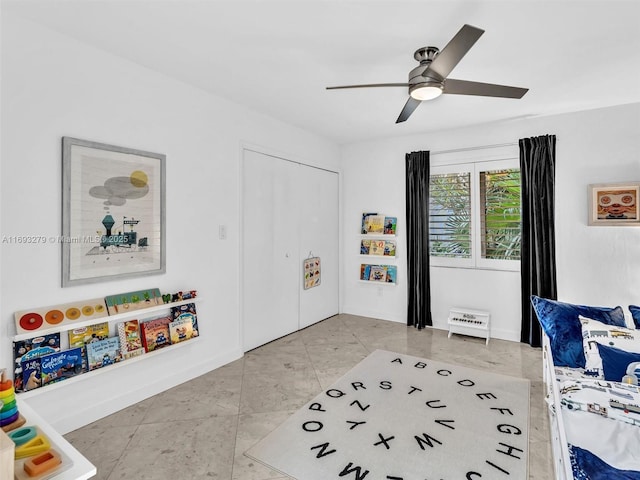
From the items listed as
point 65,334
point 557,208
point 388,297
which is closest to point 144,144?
point 65,334

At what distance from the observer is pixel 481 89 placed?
7.47ft

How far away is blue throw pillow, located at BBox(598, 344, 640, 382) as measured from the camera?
1.79 m

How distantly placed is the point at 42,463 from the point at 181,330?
1.80 m

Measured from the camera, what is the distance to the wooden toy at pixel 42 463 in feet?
3.43

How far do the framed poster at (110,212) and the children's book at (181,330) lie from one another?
1.48 ft

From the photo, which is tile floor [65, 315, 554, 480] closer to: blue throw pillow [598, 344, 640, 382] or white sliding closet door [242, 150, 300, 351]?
white sliding closet door [242, 150, 300, 351]

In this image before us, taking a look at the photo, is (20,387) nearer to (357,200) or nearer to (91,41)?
(91,41)

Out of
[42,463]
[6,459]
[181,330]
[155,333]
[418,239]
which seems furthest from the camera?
[418,239]

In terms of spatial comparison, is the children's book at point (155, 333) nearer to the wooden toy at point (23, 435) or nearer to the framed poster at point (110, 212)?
the framed poster at point (110, 212)

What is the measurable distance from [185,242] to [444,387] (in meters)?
2.44

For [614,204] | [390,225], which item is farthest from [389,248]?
[614,204]

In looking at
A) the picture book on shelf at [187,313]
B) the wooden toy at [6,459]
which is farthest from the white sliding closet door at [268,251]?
the wooden toy at [6,459]

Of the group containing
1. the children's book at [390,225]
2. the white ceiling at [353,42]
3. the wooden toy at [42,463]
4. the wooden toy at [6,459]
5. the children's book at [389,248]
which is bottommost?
the wooden toy at [42,463]

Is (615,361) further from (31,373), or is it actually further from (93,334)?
(31,373)
